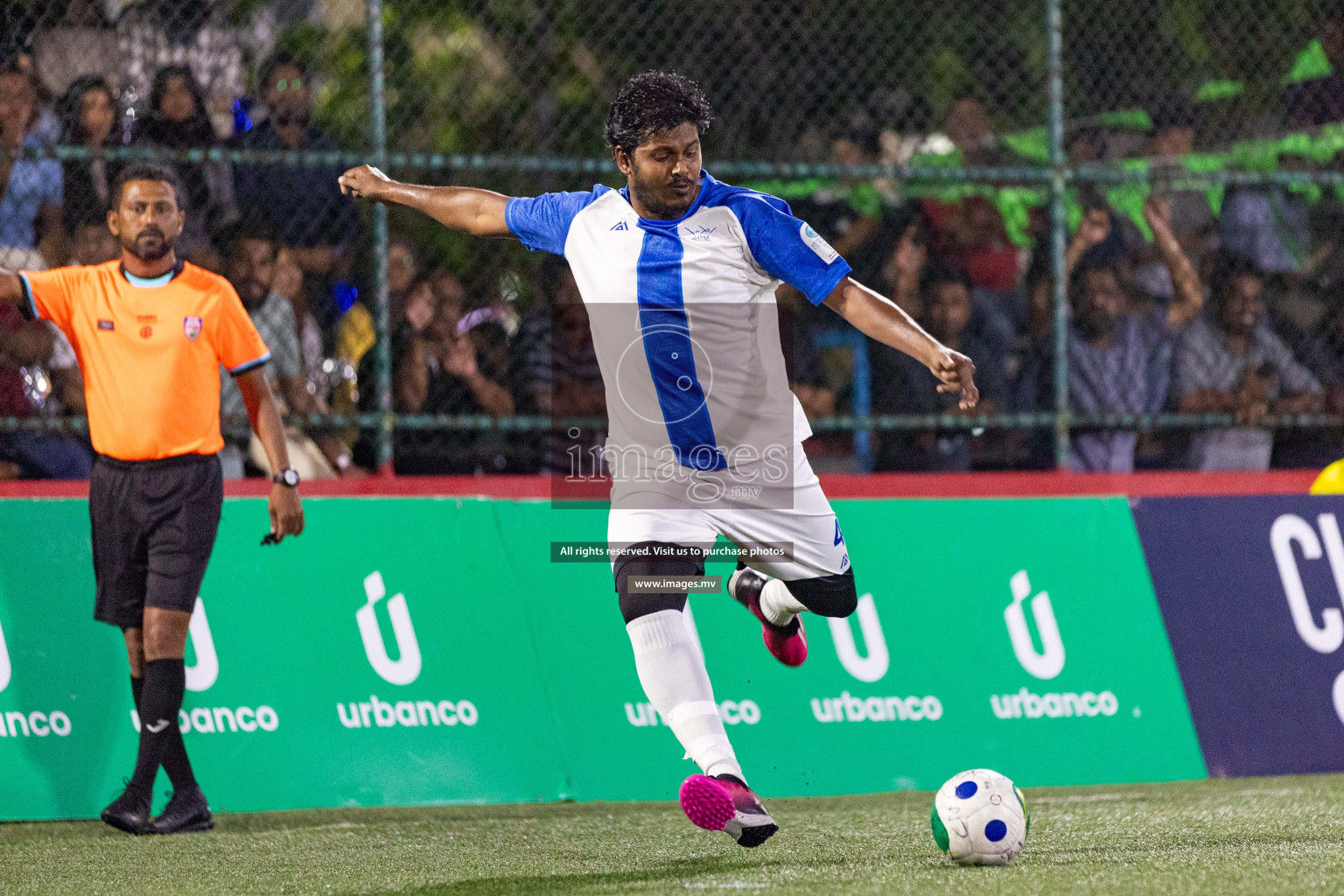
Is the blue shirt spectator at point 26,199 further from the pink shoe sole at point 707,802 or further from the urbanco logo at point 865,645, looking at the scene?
the pink shoe sole at point 707,802

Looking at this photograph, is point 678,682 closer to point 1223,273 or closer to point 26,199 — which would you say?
point 26,199

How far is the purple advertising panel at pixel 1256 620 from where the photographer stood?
697 cm

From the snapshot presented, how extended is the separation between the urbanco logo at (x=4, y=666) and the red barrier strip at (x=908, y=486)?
58cm

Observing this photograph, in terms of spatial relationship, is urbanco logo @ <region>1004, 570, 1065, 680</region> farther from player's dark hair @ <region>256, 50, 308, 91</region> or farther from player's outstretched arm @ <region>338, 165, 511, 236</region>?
player's dark hair @ <region>256, 50, 308, 91</region>

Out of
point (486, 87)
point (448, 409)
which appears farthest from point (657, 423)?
point (486, 87)

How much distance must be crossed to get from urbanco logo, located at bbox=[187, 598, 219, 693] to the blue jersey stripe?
2333 millimetres

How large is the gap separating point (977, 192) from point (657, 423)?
3.76 m

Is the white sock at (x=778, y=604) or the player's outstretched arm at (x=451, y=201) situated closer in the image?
the player's outstretched arm at (x=451, y=201)

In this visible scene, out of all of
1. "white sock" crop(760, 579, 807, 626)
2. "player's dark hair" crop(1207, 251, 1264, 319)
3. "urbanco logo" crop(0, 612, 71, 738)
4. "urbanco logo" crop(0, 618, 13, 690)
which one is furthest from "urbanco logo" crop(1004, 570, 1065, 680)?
"urbanco logo" crop(0, 618, 13, 690)

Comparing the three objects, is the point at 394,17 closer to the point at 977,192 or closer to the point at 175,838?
the point at 977,192

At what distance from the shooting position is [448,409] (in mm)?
7613

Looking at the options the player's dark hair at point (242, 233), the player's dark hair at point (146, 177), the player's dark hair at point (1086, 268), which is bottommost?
the player's dark hair at point (1086, 268)

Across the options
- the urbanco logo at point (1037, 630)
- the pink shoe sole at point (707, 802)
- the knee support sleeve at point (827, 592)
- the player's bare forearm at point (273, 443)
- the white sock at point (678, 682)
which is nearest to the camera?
the pink shoe sole at point (707, 802)

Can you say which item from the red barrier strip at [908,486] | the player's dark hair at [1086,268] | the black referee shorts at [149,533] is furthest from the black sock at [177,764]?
the player's dark hair at [1086,268]
